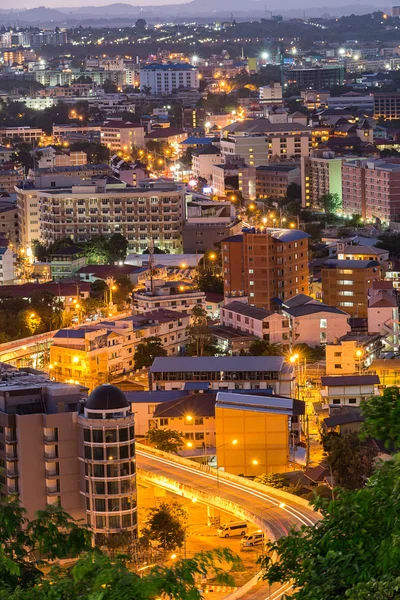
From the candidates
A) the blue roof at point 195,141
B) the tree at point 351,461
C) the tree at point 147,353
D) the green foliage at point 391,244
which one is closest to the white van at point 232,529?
the tree at point 351,461

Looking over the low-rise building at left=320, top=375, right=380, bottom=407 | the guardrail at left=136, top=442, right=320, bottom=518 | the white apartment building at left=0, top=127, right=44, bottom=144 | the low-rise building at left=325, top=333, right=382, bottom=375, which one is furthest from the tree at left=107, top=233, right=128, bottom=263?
the white apartment building at left=0, top=127, right=44, bottom=144

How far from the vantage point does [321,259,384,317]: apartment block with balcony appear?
40.8 ft

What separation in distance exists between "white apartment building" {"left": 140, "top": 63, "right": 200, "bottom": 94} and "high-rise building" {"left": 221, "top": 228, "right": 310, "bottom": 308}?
23.7 m

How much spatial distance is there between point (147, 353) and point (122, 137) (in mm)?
14963

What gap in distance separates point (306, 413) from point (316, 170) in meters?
10.8

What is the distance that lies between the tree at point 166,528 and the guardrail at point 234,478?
0.40 metres

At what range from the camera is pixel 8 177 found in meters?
20.9

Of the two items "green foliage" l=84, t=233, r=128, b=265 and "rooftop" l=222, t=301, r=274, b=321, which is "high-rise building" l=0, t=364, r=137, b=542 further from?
"green foliage" l=84, t=233, r=128, b=265

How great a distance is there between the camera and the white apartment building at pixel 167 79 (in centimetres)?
3647

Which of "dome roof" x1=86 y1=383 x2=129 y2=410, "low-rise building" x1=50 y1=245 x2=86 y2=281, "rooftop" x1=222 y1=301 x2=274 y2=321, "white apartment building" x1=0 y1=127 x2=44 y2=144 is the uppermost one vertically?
"dome roof" x1=86 y1=383 x2=129 y2=410

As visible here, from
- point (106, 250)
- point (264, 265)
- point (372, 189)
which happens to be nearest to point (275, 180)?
point (372, 189)

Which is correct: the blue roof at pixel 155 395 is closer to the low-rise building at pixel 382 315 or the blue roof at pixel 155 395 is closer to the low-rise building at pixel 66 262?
the low-rise building at pixel 382 315

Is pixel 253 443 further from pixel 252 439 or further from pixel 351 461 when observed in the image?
pixel 351 461

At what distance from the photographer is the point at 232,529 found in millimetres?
6938
